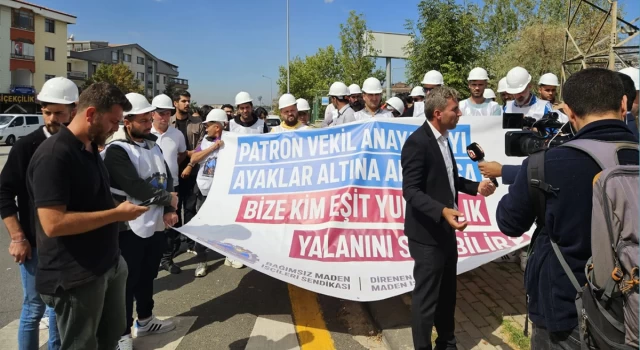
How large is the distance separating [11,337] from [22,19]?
159 feet

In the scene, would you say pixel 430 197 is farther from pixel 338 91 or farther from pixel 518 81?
pixel 338 91

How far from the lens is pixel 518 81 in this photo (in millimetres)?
5199

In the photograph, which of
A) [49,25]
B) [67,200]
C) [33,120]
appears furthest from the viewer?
[49,25]

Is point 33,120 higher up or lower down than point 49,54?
lower down

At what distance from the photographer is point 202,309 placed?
4.03 metres

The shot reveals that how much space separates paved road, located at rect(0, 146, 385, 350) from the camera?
3.40 metres

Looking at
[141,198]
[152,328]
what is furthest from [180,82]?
[141,198]

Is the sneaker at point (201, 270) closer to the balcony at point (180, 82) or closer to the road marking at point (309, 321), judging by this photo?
the road marking at point (309, 321)

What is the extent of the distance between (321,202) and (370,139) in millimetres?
891

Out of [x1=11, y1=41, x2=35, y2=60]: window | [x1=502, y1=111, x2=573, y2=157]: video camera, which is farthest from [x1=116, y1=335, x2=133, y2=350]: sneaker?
[x1=11, y1=41, x2=35, y2=60]: window

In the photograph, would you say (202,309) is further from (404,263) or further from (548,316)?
(548,316)

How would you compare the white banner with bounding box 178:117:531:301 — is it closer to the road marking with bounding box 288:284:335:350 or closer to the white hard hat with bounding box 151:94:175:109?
the road marking with bounding box 288:284:335:350

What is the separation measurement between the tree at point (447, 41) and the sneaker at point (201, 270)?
10.4m

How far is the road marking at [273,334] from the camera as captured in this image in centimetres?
333
